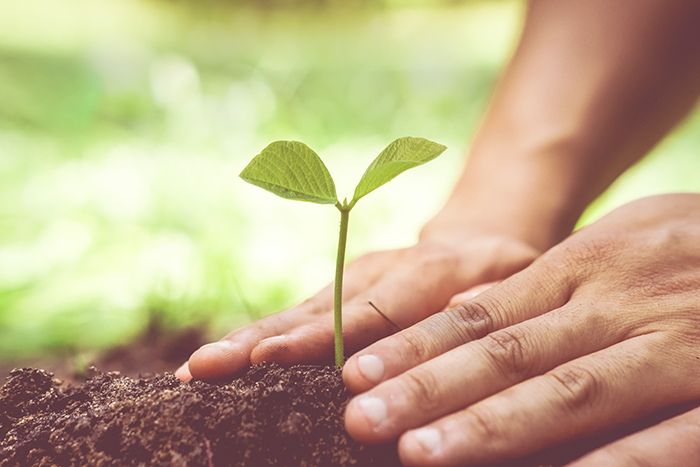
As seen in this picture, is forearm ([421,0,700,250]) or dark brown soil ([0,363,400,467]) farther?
forearm ([421,0,700,250])

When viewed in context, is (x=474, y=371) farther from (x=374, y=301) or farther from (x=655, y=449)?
(x=374, y=301)

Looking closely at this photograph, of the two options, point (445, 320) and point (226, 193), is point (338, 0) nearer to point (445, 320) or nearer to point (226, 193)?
point (226, 193)

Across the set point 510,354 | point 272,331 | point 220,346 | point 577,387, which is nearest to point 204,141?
point 272,331

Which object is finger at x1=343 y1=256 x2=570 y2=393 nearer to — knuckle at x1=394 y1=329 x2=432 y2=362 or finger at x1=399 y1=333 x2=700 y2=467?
knuckle at x1=394 y1=329 x2=432 y2=362

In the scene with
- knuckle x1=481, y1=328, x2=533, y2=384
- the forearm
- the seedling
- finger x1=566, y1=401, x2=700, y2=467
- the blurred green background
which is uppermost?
the blurred green background

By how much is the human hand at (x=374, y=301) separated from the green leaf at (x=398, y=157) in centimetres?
42

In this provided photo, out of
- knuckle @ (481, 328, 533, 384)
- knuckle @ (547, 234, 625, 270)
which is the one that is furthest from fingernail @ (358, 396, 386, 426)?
knuckle @ (547, 234, 625, 270)

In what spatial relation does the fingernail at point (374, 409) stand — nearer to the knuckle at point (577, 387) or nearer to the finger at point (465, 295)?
the knuckle at point (577, 387)

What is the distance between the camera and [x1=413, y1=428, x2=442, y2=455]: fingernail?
2.39ft

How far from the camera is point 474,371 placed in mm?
828

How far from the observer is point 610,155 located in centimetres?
193

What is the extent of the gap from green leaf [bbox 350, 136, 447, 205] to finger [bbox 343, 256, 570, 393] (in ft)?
0.96

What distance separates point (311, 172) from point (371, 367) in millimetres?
375

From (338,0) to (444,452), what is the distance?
6.53 metres
